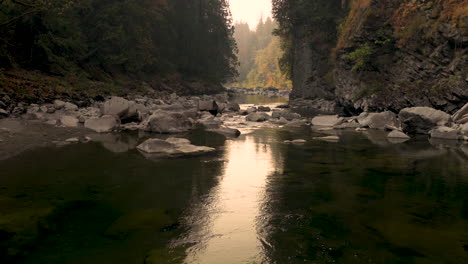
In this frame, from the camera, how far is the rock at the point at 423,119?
13.0m

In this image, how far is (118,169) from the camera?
276 inches

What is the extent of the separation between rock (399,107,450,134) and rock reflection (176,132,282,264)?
787cm

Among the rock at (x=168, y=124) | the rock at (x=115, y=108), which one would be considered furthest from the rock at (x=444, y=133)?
the rock at (x=115, y=108)

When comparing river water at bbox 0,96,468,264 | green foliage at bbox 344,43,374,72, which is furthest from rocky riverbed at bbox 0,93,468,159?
green foliage at bbox 344,43,374,72

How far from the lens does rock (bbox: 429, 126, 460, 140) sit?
11.8 m

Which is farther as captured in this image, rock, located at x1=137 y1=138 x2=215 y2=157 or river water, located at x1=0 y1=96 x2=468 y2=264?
rock, located at x1=137 y1=138 x2=215 y2=157

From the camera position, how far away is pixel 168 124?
12742 mm

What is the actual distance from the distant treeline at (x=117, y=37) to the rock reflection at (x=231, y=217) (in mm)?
11115

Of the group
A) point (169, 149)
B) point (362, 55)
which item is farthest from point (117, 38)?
point (169, 149)

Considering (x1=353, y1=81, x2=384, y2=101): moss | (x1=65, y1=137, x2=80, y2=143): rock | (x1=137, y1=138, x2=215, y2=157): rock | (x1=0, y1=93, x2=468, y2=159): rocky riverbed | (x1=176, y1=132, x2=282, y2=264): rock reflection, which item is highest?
(x1=353, y1=81, x2=384, y2=101): moss

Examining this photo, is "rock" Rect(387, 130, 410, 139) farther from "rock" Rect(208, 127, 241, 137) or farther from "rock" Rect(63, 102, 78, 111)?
"rock" Rect(63, 102, 78, 111)

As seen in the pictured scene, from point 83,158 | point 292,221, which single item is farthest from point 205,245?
point 83,158

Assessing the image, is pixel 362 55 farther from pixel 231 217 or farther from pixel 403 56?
pixel 231 217

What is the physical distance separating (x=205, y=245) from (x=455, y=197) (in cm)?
417
